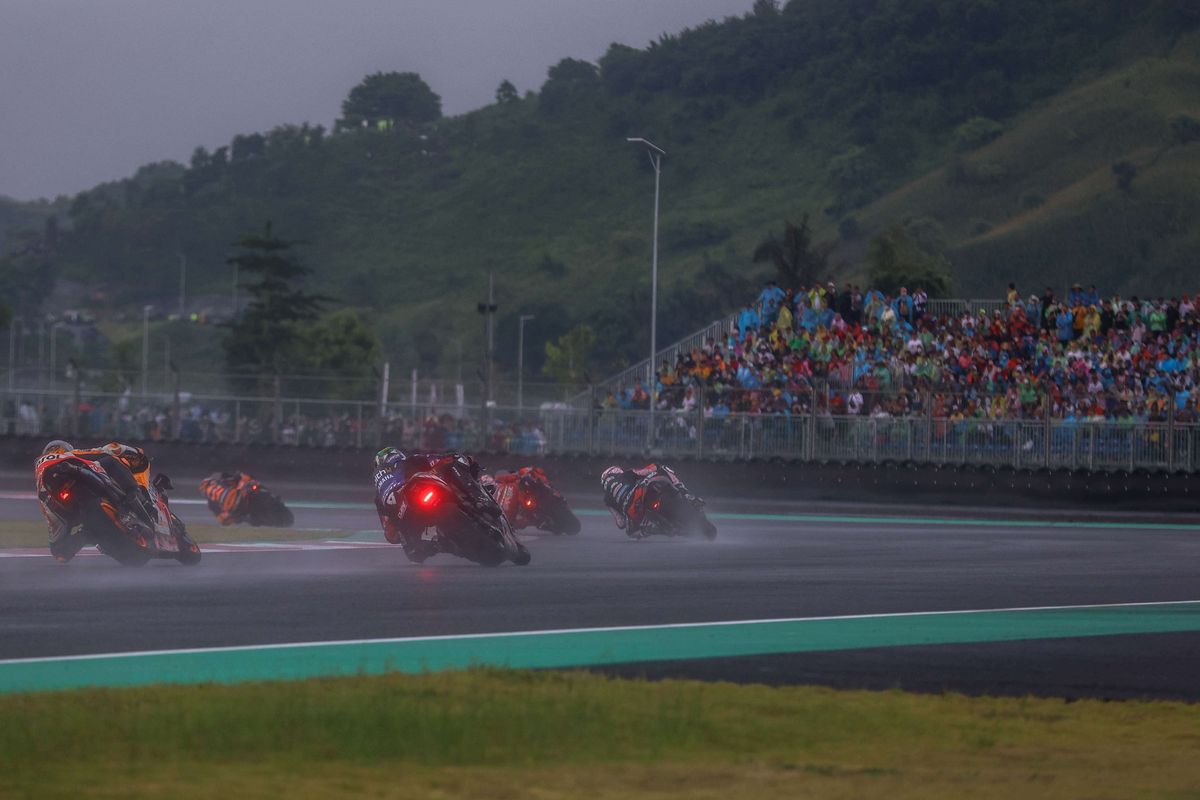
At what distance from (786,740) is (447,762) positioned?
5.29ft

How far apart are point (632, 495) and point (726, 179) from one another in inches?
5146

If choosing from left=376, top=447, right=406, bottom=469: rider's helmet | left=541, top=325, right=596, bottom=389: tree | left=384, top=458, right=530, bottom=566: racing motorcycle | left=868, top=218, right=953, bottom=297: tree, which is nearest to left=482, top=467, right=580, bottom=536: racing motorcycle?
left=376, top=447, right=406, bottom=469: rider's helmet

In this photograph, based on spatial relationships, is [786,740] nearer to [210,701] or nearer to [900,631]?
[210,701]

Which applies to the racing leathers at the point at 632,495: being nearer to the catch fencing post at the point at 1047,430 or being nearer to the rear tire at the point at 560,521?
the rear tire at the point at 560,521

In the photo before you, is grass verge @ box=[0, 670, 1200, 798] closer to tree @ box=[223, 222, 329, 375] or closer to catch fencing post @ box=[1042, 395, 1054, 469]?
catch fencing post @ box=[1042, 395, 1054, 469]

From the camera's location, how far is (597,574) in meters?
16.3

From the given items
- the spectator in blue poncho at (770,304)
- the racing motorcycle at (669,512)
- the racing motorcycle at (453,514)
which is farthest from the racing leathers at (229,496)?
the spectator in blue poncho at (770,304)

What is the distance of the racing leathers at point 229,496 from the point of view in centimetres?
2539

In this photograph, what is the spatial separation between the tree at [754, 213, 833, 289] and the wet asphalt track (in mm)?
46569

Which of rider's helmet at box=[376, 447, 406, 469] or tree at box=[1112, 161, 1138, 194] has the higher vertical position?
tree at box=[1112, 161, 1138, 194]

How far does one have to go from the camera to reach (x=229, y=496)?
2545cm

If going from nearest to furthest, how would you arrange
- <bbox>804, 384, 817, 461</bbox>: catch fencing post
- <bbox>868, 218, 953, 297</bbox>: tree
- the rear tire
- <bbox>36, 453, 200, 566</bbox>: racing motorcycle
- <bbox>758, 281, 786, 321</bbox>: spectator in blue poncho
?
<bbox>36, 453, 200, 566</bbox>: racing motorcycle → the rear tire → <bbox>804, 384, 817, 461</bbox>: catch fencing post → <bbox>758, 281, 786, 321</bbox>: spectator in blue poncho → <bbox>868, 218, 953, 297</bbox>: tree

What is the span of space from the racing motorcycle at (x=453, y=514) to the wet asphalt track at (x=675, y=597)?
0.32 metres

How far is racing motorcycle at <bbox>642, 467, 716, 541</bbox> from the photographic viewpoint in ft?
75.7
